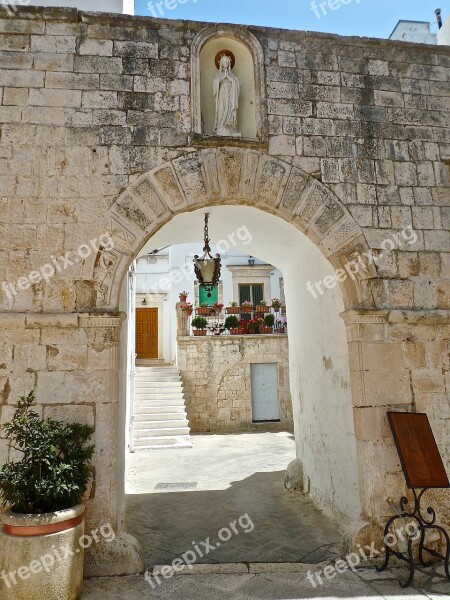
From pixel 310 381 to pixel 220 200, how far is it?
267cm

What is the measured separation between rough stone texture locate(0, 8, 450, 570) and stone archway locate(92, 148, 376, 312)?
0.04 ft

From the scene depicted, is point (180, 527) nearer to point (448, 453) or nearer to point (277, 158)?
point (448, 453)

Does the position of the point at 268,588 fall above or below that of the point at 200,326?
below

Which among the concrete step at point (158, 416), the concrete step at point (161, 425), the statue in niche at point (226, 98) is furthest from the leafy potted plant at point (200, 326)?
the statue in niche at point (226, 98)

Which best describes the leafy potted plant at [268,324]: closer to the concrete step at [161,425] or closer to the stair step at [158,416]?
the stair step at [158,416]

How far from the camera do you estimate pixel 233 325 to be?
13.9 m

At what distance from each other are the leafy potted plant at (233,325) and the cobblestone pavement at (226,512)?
18.6 feet

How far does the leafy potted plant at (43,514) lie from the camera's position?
2.79m

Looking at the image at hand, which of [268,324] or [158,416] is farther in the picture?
[268,324]

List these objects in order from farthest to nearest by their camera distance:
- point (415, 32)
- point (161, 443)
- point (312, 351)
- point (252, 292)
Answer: point (252, 292) < point (415, 32) < point (161, 443) < point (312, 351)

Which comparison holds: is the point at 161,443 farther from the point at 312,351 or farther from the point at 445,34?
the point at 445,34

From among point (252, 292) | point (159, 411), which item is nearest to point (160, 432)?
point (159, 411)

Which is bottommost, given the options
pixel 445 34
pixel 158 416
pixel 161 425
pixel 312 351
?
pixel 161 425

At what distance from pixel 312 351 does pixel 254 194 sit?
224 cm
